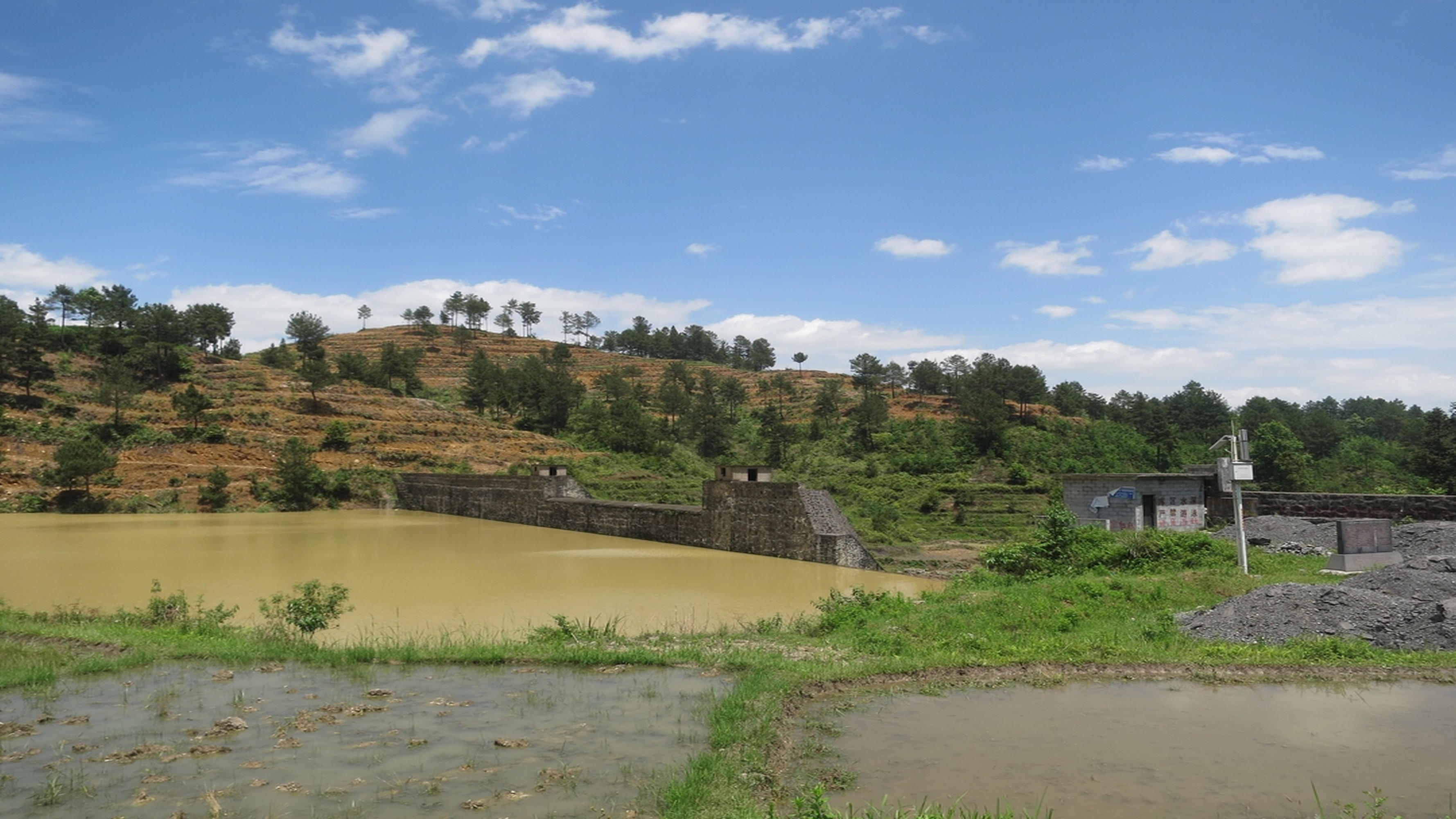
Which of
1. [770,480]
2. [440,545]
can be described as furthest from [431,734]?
[440,545]

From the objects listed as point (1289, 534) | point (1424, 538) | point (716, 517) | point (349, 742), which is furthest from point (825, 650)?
point (716, 517)

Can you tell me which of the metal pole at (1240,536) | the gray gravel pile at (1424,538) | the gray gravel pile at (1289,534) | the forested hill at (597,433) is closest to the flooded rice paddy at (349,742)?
the metal pole at (1240,536)

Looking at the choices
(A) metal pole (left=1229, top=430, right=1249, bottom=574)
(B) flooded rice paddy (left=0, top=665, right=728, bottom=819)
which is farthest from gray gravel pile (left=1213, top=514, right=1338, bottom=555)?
(B) flooded rice paddy (left=0, top=665, right=728, bottom=819)

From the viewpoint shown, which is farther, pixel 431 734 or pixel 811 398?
pixel 811 398

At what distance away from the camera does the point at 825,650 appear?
31.3 ft

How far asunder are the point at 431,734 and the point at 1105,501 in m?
17.4

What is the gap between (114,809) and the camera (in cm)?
510

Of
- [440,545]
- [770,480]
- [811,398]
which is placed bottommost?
[440,545]

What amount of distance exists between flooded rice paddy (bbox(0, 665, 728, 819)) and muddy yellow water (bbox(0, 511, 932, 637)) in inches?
118

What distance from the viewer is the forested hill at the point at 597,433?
34.8 meters

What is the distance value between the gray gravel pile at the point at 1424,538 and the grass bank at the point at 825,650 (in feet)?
9.82

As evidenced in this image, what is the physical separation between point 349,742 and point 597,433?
4475 cm

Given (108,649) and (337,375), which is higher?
(337,375)

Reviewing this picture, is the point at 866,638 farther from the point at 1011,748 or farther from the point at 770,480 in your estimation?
the point at 770,480
